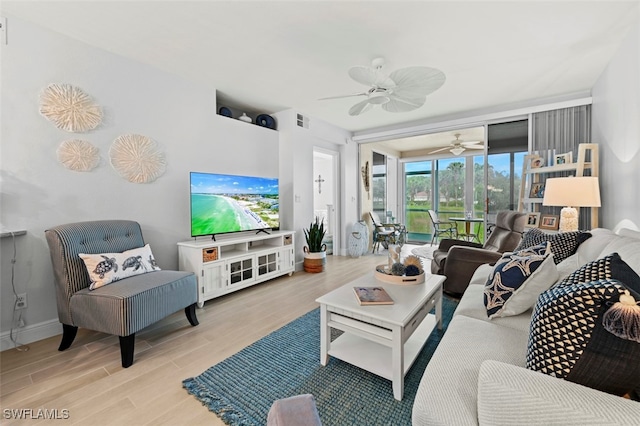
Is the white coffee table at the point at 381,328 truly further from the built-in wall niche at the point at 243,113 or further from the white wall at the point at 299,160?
the built-in wall niche at the point at 243,113

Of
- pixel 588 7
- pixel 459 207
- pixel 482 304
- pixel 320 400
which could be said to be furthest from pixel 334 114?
pixel 459 207

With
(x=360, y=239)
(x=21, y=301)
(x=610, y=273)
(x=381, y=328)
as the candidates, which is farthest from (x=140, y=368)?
(x=360, y=239)

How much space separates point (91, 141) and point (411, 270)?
2.99m

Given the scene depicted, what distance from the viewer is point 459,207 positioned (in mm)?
7215

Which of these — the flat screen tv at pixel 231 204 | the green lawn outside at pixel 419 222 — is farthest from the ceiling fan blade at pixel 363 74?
the green lawn outside at pixel 419 222

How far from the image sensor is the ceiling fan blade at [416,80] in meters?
2.07

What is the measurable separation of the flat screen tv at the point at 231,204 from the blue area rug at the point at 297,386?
163 centimetres

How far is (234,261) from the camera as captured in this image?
3.17m

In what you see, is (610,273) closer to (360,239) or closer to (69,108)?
(69,108)

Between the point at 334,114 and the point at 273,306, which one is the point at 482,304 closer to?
the point at 273,306

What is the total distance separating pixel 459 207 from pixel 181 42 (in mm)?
6954

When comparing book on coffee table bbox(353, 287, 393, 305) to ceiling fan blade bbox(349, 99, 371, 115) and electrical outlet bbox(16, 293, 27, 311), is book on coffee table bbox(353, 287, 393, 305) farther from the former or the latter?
electrical outlet bbox(16, 293, 27, 311)

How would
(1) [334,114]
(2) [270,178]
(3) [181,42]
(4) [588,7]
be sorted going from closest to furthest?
1. (4) [588,7]
2. (3) [181,42]
3. (2) [270,178]
4. (1) [334,114]

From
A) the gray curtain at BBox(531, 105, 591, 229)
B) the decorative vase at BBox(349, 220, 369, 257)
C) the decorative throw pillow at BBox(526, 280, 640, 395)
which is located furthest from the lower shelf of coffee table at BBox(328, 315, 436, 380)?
the decorative vase at BBox(349, 220, 369, 257)
